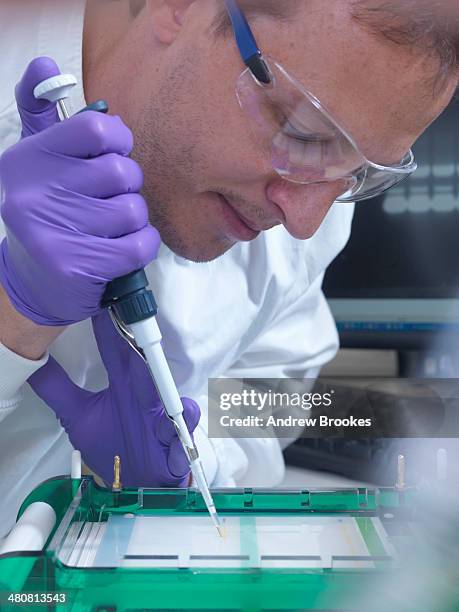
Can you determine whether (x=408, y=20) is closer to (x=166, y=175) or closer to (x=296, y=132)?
(x=296, y=132)

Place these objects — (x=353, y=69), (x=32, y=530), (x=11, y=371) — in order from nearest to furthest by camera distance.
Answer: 1. (x=32, y=530)
2. (x=353, y=69)
3. (x=11, y=371)

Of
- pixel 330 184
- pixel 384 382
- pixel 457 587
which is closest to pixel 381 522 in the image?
pixel 457 587

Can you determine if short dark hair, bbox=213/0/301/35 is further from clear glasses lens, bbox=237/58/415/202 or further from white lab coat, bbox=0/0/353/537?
white lab coat, bbox=0/0/353/537

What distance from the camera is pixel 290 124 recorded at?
28.9 inches

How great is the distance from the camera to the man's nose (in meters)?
0.80

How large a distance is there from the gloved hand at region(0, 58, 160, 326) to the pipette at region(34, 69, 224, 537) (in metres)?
0.01

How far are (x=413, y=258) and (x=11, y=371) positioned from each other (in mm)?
825

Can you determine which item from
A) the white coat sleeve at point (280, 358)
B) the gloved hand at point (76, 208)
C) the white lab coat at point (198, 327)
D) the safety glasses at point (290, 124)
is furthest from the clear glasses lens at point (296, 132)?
the white coat sleeve at point (280, 358)

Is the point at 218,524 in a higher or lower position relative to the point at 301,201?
lower

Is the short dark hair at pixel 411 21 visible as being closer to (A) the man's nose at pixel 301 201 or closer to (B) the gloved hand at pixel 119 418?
(A) the man's nose at pixel 301 201

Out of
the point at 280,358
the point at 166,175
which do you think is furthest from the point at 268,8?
the point at 280,358

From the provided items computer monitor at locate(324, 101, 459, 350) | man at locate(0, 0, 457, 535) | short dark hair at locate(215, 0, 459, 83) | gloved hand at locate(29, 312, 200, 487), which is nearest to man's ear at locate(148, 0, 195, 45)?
man at locate(0, 0, 457, 535)

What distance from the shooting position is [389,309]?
1416 millimetres

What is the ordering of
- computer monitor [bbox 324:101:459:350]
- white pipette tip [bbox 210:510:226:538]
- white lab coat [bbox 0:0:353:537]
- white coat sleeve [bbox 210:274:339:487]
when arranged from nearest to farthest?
white pipette tip [bbox 210:510:226:538], white lab coat [bbox 0:0:353:537], white coat sleeve [bbox 210:274:339:487], computer monitor [bbox 324:101:459:350]
